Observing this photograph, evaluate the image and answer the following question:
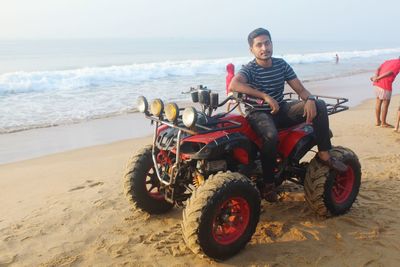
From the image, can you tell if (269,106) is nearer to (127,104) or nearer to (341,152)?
(341,152)

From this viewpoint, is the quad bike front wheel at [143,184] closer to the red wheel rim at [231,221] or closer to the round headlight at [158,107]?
the round headlight at [158,107]

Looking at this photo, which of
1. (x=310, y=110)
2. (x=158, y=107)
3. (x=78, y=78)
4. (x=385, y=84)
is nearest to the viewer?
(x=158, y=107)

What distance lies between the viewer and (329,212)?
4.25m

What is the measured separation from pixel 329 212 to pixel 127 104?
34.9 feet

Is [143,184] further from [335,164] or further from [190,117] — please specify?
[335,164]

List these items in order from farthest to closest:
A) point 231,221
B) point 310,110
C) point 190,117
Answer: point 310,110 → point 231,221 → point 190,117

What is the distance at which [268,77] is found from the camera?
4191 millimetres

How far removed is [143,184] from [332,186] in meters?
1.96

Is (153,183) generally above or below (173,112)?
below

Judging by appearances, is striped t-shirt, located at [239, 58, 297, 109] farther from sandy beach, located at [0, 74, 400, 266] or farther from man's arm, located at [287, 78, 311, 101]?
sandy beach, located at [0, 74, 400, 266]

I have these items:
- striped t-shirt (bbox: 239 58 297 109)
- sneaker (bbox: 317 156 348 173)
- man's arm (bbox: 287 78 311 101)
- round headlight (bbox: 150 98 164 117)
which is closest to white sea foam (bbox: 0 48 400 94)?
round headlight (bbox: 150 98 164 117)

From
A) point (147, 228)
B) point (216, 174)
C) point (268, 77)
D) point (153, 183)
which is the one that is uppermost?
point (268, 77)

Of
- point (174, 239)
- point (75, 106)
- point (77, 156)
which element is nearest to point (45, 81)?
point (75, 106)

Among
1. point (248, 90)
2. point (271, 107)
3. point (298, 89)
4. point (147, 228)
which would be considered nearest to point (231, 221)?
point (147, 228)
